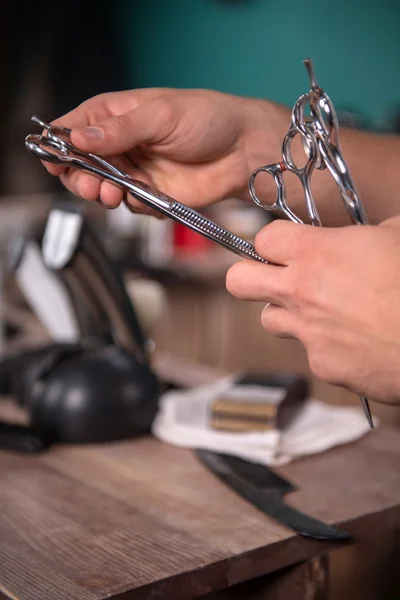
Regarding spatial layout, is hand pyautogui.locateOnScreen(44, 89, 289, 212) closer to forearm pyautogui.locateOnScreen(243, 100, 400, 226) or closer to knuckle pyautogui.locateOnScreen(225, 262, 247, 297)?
forearm pyautogui.locateOnScreen(243, 100, 400, 226)

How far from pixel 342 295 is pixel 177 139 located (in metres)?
0.33

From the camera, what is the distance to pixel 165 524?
787 millimetres

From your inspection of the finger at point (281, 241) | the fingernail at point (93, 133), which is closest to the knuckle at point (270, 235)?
the finger at point (281, 241)

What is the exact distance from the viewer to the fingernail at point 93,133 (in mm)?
708

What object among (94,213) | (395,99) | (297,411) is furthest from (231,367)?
(297,411)

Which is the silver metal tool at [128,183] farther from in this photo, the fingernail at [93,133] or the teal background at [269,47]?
the teal background at [269,47]

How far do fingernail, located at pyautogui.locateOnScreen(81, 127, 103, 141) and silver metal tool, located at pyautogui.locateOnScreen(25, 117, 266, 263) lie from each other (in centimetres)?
1

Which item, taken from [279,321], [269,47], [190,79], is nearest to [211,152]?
[279,321]

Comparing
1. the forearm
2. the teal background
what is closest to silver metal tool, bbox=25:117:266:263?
the forearm

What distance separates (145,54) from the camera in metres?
4.90

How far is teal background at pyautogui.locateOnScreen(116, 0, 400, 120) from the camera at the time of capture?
3.60 metres

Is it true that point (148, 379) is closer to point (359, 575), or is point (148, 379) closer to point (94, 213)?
point (359, 575)

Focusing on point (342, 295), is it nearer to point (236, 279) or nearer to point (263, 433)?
point (236, 279)

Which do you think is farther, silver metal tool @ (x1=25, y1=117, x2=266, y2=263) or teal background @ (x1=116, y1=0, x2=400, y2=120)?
teal background @ (x1=116, y1=0, x2=400, y2=120)
